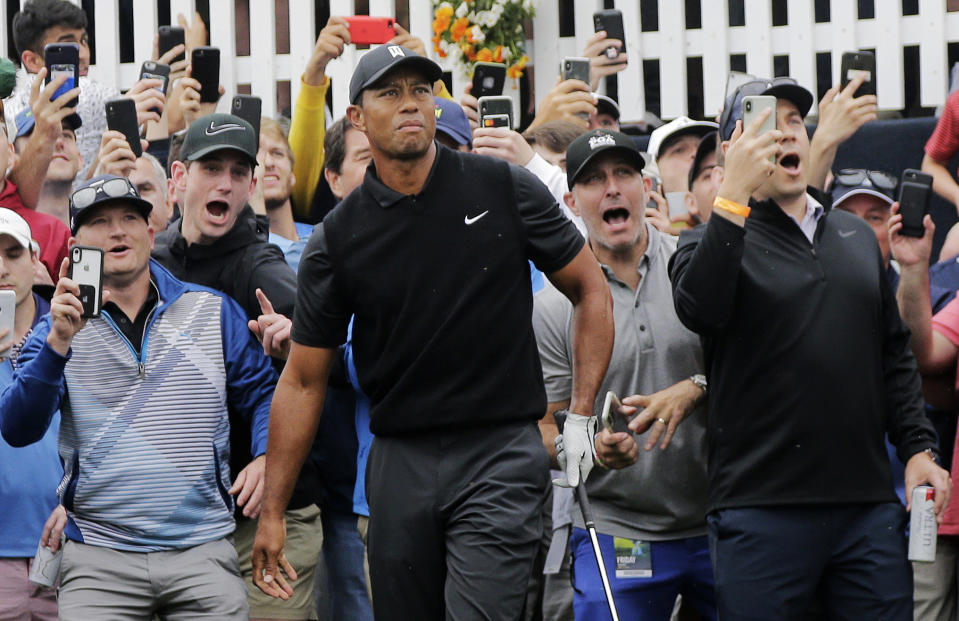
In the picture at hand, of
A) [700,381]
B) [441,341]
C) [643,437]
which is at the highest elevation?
[441,341]

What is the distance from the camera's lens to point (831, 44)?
9.86m

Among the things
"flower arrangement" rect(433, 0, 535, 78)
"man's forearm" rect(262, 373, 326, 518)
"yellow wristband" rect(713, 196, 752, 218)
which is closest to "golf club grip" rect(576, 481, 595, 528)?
"man's forearm" rect(262, 373, 326, 518)

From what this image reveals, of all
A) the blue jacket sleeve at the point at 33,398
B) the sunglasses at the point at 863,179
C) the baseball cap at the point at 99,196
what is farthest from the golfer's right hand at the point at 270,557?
the sunglasses at the point at 863,179

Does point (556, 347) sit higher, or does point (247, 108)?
point (247, 108)

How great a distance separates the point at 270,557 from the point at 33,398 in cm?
112

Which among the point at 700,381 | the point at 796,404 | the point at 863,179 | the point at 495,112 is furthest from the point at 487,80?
the point at 796,404

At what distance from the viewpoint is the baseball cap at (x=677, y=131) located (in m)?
7.90

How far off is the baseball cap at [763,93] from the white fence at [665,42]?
398 cm

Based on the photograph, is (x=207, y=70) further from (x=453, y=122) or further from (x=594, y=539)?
(x=594, y=539)

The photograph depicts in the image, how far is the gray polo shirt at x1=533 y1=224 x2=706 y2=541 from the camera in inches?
231

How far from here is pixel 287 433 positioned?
5395 millimetres

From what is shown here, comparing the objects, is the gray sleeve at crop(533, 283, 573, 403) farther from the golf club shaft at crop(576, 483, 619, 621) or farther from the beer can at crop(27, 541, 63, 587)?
the beer can at crop(27, 541, 63, 587)

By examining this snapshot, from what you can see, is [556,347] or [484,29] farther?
[484,29]

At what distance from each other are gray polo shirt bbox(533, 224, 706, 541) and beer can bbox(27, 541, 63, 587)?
2023 mm
